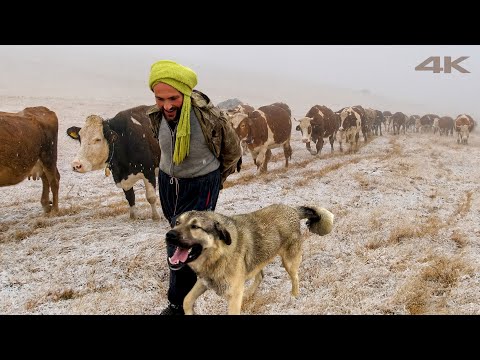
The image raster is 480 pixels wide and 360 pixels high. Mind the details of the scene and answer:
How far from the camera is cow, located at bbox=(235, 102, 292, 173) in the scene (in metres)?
12.5

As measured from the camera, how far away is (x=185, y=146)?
135 inches

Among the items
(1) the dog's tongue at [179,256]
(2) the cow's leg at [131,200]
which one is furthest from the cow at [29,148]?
(1) the dog's tongue at [179,256]

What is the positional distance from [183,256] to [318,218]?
199 centimetres

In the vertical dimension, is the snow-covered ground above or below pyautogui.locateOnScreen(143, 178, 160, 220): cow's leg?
below

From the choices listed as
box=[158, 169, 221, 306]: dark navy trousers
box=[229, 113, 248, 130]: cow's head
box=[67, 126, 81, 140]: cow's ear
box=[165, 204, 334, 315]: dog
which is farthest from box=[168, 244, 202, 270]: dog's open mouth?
box=[229, 113, 248, 130]: cow's head

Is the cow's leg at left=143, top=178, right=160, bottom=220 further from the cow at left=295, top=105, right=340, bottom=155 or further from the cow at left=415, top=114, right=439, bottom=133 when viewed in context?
the cow at left=415, top=114, right=439, bottom=133

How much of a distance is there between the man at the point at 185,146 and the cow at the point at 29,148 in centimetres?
479

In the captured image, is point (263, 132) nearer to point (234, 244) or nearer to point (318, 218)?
point (318, 218)

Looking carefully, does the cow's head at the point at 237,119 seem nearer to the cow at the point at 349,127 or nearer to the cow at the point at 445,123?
the cow at the point at 349,127

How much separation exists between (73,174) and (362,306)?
39.9 ft

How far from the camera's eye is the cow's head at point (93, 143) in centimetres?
627

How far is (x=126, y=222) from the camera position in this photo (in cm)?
762

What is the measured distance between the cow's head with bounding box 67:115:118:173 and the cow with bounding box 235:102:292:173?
6.15 metres

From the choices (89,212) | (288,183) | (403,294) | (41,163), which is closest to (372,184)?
(288,183)
